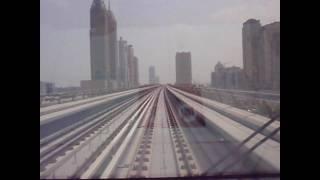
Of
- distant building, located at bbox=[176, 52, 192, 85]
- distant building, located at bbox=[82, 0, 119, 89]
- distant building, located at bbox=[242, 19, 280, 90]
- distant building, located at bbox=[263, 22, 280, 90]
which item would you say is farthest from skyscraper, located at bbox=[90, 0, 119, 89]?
distant building, located at bbox=[263, 22, 280, 90]

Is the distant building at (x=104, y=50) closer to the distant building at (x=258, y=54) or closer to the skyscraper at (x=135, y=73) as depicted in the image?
the skyscraper at (x=135, y=73)

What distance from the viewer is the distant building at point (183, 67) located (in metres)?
3.46

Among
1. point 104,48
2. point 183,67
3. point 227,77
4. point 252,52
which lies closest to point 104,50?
point 104,48

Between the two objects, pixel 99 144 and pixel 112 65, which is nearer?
pixel 112 65

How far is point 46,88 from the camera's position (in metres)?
2.71

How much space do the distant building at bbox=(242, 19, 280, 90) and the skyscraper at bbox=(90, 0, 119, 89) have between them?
113 centimetres

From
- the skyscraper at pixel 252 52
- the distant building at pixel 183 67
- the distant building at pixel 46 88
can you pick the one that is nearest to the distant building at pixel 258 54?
the skyscraper at pixel 252 52

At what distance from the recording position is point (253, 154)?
3.73 metres

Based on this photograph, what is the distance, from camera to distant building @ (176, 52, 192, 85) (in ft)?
11.4

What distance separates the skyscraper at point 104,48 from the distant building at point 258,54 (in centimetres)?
113
